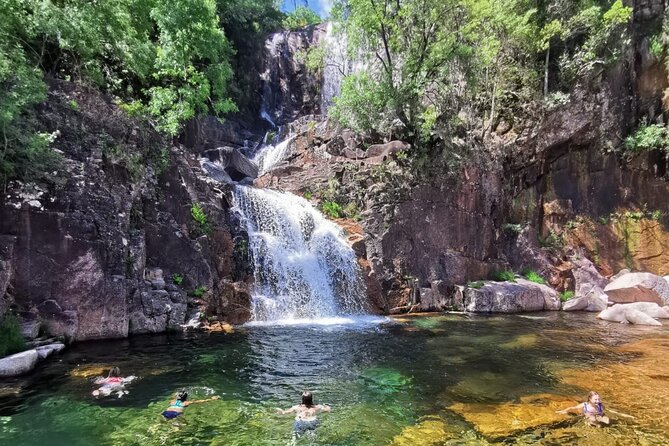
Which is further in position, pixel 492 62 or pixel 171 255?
pixel 492 62

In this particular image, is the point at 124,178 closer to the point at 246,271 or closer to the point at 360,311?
the point at 246,271

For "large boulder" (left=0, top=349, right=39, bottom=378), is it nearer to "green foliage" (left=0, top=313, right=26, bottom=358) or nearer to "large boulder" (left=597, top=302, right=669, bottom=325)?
"green foliage" (left=0, top=313, right=26, bottom=358)

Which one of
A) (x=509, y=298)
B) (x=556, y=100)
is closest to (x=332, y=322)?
(x=509, y=298)

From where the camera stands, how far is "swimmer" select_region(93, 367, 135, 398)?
836 centimetres

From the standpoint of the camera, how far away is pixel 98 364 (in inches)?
397

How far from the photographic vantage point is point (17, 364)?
9.20m

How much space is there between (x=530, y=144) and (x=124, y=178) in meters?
22.5

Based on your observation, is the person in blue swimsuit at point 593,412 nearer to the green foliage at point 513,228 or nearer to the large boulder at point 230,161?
the green foliage at point 513,228

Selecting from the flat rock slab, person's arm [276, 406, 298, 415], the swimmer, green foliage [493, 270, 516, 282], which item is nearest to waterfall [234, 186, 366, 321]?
the swimmer

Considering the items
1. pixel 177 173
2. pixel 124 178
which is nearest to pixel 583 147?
pixel 177 173

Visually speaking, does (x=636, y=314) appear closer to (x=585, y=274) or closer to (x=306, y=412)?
(x=585, y=274)

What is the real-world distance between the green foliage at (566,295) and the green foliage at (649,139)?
9.77 m

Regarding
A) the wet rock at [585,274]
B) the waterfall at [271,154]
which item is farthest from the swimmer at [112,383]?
the wet rock at [585,274]

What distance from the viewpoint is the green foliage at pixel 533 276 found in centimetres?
2273
